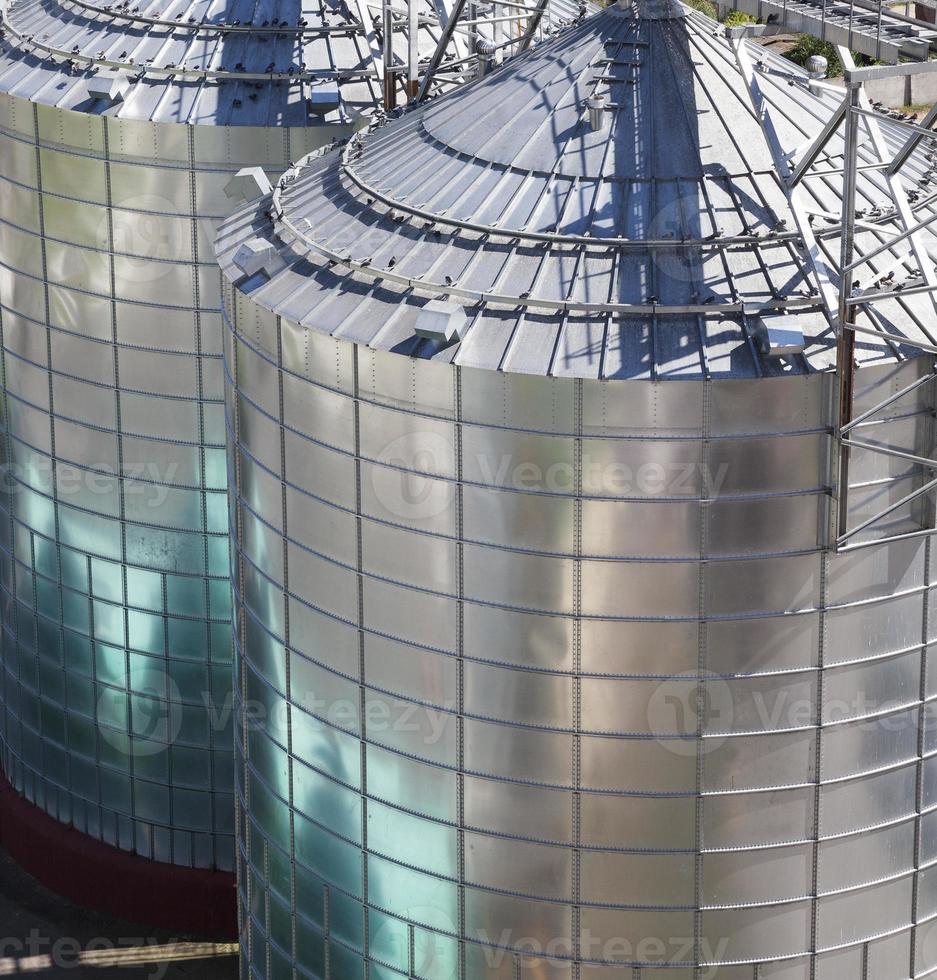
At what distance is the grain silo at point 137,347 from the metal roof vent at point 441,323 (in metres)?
11.6

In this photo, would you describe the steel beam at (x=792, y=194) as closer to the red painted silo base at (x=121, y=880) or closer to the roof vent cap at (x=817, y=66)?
the roof vent cap at (x=817, y=66)

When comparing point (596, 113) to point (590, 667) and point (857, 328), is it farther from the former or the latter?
point (590, 667)

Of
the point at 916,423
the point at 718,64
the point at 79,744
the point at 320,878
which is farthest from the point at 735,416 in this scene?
the point at 79,744

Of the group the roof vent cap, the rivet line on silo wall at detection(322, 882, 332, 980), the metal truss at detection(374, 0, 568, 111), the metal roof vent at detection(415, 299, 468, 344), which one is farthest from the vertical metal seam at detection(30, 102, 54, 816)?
the roof vent cap

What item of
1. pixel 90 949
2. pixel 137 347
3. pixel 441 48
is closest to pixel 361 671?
pixel 441 48

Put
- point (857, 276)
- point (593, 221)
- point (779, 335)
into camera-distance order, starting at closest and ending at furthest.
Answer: point (779, 335) < point (857, 276) < point (593, 221)

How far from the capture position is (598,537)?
2727 centimetres

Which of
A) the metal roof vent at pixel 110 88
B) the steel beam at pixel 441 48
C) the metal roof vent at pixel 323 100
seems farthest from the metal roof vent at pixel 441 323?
the metal roof vent at pixel 110 88

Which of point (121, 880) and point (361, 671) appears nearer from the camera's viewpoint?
point (361, 671)

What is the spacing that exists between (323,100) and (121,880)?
17744 mm

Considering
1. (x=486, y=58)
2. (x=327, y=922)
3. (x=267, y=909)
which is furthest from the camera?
(x=486, y=58)

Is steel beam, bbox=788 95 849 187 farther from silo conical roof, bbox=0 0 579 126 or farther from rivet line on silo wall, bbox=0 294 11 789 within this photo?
rivet line on silo wall, bbox=0 294 11 789

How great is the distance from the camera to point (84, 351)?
132 feet

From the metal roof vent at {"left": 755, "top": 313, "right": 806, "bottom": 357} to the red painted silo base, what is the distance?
67.4 feet
